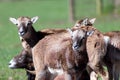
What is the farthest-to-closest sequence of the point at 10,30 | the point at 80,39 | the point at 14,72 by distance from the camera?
the point at 10,30 → the point at 14,72 → the point at 80,39

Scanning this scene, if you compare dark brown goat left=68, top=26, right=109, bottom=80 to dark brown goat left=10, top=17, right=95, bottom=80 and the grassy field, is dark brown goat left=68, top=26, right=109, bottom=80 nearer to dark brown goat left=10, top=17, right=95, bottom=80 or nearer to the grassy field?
dark brown goat left=10, top=17, right=95, bottom=80

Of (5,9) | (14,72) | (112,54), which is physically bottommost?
(5,9)

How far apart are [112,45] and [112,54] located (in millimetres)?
216

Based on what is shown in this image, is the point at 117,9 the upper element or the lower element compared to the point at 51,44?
lower

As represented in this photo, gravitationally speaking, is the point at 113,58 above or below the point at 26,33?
below

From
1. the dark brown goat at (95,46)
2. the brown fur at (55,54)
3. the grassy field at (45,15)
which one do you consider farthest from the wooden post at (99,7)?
the dark brown goat at (95,46)

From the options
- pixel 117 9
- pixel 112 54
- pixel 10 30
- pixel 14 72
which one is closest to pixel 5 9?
pixel 117 9

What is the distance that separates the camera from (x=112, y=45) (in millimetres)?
11438

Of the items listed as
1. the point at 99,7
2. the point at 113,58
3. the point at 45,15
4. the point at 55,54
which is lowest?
the point at 45,15

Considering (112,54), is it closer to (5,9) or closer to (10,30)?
(10,30)

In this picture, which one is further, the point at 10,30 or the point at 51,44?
the point at 10,30

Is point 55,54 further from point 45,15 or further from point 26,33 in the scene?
point 45,15

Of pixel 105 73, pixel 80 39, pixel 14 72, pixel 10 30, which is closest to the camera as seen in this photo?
pixel 80 39

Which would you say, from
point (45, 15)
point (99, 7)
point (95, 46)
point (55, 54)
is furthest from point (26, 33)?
point (45, 15)
